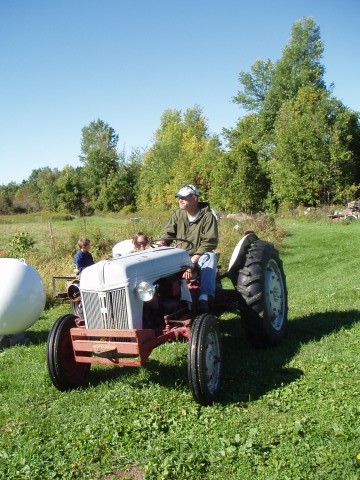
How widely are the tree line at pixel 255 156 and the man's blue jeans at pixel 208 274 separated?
24.4 m

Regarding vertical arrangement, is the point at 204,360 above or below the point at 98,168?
below

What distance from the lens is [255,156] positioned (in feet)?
102

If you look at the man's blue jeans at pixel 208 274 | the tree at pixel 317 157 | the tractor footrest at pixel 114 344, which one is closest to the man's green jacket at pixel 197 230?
the man's blue jeans at pixel 208 274

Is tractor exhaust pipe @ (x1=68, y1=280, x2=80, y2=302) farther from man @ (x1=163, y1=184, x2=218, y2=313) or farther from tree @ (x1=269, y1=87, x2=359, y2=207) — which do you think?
tree @ (x1=269, y1=87, x2=359, y2=207)

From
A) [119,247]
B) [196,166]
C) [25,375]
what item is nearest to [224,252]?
[119,247]

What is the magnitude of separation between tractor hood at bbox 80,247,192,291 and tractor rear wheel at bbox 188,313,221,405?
2.04ft

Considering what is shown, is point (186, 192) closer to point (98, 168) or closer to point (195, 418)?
point (195, 418)

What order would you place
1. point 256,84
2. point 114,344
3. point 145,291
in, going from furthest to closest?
point 256,84, point 145,291, point 114,344

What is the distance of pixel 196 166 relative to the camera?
124 feet

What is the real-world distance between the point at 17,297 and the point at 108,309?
9.28 feet

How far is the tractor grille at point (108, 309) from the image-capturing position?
170 inches

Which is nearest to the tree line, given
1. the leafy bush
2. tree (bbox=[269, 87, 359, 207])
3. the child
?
tree (bbox=[269, 87, 359, 207])

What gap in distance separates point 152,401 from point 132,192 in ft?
174

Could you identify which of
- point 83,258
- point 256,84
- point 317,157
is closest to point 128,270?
point 83,258
